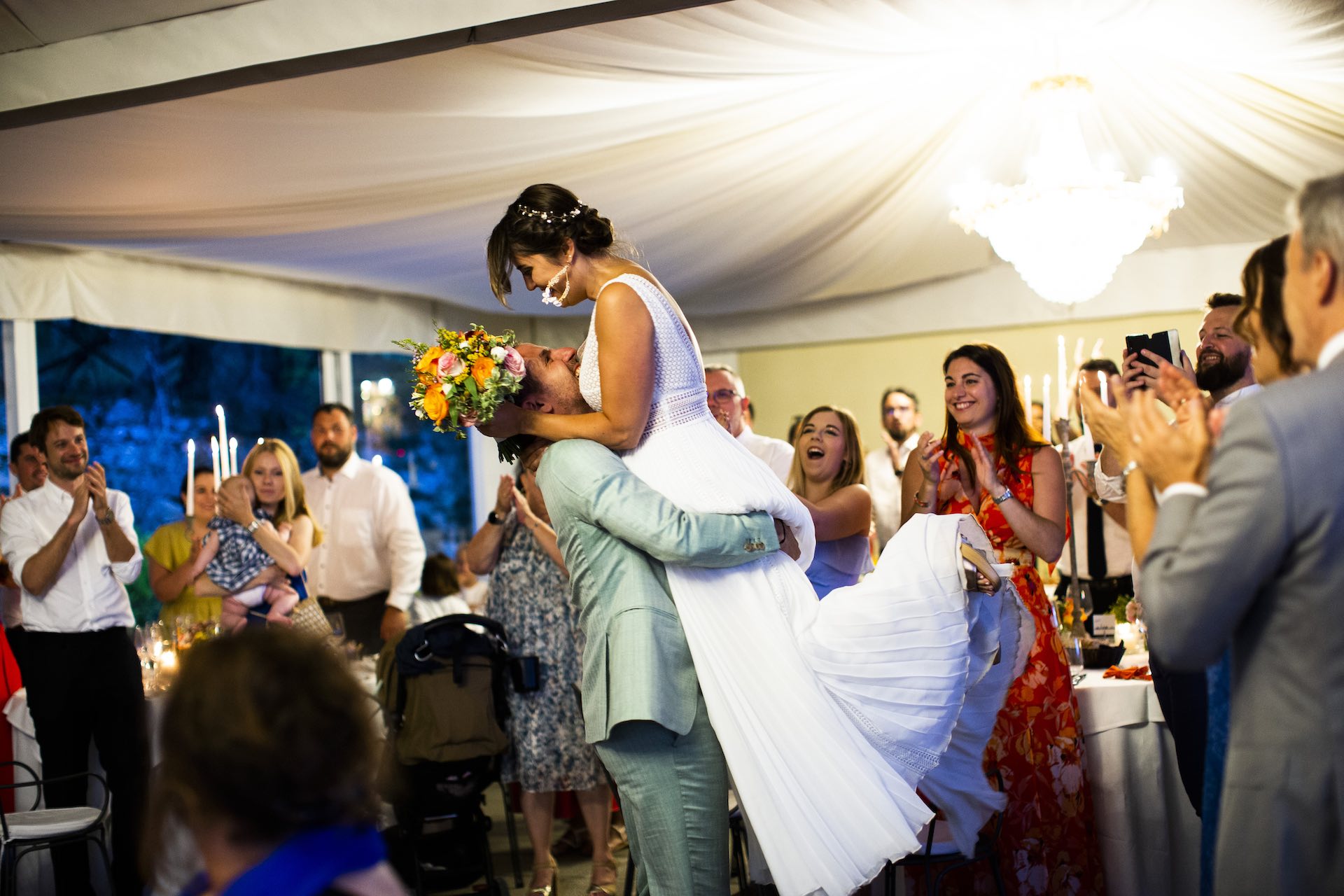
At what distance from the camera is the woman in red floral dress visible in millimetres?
3164

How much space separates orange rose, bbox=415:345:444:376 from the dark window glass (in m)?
4.78

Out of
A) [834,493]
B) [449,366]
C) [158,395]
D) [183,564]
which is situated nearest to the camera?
[449,366]

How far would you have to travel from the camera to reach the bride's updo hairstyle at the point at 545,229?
2.49m

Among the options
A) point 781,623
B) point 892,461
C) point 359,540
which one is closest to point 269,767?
point 781,623

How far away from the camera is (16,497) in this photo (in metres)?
4.43

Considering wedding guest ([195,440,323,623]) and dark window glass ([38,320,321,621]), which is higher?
dark window glass ([38,320,321,621])

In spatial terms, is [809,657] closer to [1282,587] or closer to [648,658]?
[648,658]

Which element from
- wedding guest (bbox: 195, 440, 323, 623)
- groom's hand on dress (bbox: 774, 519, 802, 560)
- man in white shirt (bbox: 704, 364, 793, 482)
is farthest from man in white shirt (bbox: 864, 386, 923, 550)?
groom's hand on dress (bbox: 774, 519, 802, 560)

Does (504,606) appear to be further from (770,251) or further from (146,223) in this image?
(770,251)

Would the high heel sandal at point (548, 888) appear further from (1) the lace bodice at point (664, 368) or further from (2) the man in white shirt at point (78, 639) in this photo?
(1) the lace bodice at point (664, 368)

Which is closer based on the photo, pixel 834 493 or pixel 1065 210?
pixel 834 493

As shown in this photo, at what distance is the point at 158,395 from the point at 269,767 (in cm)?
675

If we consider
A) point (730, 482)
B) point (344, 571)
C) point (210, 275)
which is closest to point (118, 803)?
point (344, 571)

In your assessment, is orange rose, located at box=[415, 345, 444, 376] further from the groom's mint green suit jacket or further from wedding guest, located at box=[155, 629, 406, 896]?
wedding guest, located at box=[155, 629, 406, 896]
